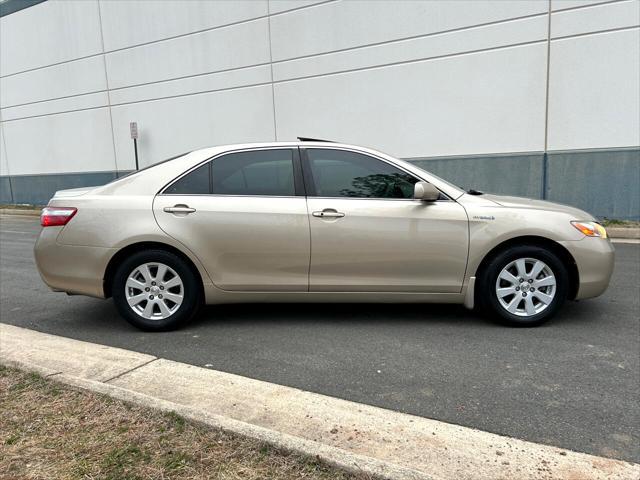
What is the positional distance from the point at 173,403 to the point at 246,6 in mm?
12993

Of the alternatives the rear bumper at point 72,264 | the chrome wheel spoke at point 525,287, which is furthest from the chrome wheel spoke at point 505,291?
the rear bumper at point 72,264

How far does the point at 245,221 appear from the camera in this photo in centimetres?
425

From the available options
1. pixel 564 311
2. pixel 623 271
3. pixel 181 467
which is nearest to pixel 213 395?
pixel 181 467

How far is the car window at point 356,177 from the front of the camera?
4305 millimetres

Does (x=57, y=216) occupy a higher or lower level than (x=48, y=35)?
lower

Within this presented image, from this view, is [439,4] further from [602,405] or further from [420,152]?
[602,405]

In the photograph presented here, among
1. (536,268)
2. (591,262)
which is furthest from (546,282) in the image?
(591,262)

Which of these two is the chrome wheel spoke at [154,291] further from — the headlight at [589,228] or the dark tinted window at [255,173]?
the headlight at [589,228]

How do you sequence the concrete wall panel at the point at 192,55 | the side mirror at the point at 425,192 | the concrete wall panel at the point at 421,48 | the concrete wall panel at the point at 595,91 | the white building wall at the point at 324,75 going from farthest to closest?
the concrete wall panel at the point at 192,55, the concrete wall panel at the point at 421,48, the white building wall at the point at 324,75, the concrete wall panel at the point at 595,91, the side mirror at the point at 425,192

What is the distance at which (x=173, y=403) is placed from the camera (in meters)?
2.81

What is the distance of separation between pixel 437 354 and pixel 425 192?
1320 millimetres

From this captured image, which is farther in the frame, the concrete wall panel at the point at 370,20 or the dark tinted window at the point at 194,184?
the concrete wall panel at the point at 370,20

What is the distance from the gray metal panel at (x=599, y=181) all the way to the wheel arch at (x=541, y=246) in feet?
22.5

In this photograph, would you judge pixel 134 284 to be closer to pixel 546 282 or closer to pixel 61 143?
pixel 546 282
